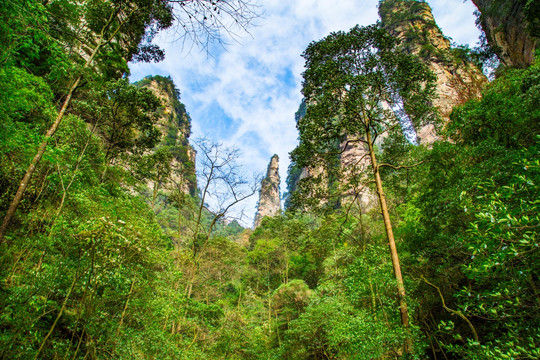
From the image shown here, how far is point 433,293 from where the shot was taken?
7.74 m

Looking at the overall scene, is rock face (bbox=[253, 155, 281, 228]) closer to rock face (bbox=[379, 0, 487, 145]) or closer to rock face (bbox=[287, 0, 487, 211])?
rock face (bbox=[287, 0, 487, 211])

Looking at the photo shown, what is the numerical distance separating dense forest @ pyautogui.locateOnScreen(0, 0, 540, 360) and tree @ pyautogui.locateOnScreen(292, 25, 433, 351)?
0.17 feet

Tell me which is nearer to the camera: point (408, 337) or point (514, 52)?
point (408, 337)

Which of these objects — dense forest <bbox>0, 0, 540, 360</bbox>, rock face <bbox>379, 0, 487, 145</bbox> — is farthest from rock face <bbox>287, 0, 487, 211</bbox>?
dense forest <bbox>0, 0, 540, 360</bbox>

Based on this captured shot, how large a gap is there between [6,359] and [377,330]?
17.1 feet

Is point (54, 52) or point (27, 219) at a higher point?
point (54, 52)

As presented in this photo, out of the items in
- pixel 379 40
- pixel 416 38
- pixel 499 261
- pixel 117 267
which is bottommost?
pixel 117 267

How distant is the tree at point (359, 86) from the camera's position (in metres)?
6.61

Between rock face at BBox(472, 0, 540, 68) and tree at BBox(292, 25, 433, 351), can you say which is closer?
tree at BBox(292, 25, 433, 351)

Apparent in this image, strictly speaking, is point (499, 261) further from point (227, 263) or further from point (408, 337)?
point (227, 263)

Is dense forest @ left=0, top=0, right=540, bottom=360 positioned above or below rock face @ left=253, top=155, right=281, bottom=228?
below

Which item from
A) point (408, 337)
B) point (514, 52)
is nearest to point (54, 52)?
point (408, 337)

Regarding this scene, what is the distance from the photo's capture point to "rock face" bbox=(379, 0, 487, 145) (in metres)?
17.5

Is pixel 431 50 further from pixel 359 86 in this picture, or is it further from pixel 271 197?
pixel 271 197
